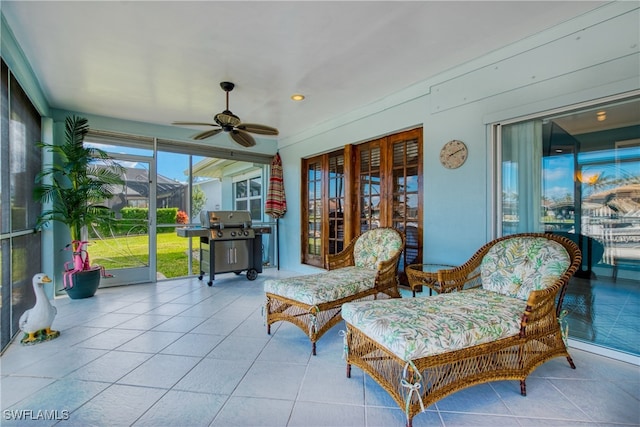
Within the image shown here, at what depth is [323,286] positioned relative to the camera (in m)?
2.51

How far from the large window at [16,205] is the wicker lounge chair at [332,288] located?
2.10 m

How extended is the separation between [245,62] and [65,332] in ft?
9.86

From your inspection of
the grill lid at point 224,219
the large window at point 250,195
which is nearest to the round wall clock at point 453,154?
the grill lid at point 224,219

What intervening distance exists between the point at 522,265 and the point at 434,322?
1048 mm

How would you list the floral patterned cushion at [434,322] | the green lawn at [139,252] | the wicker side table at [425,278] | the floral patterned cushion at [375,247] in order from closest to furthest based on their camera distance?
the floral patterned cushion at [434,322] → the wicker side table at [425,278] → the floral patterned cushion at [375,247] → the green lawn at [139,252]

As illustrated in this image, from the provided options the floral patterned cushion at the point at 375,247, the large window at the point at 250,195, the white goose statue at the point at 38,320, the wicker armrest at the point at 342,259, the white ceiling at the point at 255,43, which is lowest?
the white goose statue at the point at 38,320

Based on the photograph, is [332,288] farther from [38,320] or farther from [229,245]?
[229,245]

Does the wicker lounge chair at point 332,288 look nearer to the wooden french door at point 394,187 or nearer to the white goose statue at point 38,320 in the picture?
the wooden french door at point 394,187

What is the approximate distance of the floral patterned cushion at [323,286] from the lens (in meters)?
2.41

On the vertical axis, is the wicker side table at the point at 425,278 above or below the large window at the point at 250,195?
below

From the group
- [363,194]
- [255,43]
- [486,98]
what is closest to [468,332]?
[486,98]

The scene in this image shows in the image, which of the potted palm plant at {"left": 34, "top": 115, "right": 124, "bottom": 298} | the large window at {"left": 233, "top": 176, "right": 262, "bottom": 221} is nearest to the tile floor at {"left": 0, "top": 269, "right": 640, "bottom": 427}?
the potted palm plant at {"left": 34, "top": 115, "right": 124, "bottom": 298}

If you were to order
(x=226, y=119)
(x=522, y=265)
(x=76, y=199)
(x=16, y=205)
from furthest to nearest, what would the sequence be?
1. (x=76, y=199)
2. (x=226, y=119)
3. (x=16, y=205)
4. (x=522, y=265)

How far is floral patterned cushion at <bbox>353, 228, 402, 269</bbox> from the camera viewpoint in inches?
122
